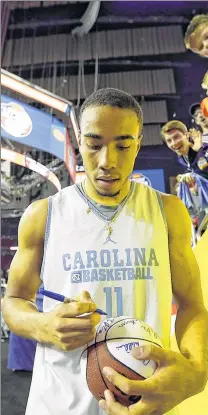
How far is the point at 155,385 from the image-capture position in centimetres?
90

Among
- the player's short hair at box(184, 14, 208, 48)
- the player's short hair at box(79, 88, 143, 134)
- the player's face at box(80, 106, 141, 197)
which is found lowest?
the player's face at box(80, 106, 141, 197)

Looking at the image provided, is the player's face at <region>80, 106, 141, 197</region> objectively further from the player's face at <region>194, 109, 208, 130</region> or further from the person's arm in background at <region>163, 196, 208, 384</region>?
the player's face at <region>194, 109, 208, 130</region>

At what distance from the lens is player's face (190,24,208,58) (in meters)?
2.12

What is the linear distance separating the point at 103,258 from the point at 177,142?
1223 millimetres

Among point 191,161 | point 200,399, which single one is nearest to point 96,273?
point 200,399

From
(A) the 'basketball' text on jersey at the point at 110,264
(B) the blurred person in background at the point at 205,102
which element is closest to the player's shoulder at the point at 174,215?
(A) the 'basketball' text on jersey at the point at 110,264

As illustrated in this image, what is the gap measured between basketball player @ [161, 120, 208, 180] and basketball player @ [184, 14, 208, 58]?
40cm

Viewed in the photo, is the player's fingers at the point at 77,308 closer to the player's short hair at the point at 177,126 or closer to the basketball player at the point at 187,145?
the basketball player at the point at 187,145

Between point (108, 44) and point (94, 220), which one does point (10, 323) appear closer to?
point (94, 220)

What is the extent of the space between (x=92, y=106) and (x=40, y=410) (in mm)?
911

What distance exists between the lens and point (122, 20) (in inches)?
83.3

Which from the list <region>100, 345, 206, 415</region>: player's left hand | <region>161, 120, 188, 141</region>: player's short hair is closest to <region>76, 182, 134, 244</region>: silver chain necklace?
<region>100, 345, 206, 415</region>: player's left hand

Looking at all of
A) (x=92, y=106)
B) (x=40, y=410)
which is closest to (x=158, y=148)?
(x=92, y=106)
